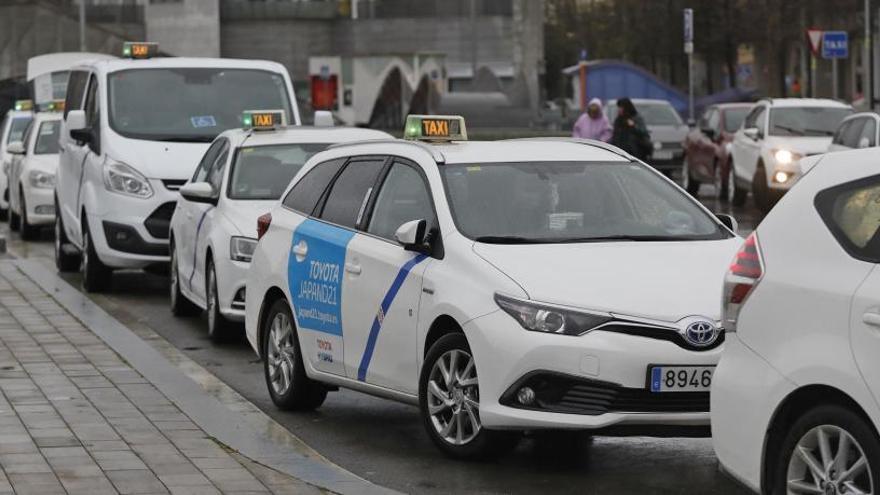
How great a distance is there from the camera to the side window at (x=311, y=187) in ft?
34.7

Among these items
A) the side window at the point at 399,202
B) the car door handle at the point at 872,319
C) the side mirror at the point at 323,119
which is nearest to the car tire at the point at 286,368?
the side window at the point at 399,202

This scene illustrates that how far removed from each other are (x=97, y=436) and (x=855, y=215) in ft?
13.1

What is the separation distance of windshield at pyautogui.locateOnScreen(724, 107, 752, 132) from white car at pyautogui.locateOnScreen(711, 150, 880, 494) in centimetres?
2740

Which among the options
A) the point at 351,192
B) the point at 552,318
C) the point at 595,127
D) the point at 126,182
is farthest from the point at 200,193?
the point at 595,127

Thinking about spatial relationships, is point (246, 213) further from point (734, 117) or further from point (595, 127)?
point (734, 117)

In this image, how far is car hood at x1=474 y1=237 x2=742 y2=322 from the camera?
8.22 meters

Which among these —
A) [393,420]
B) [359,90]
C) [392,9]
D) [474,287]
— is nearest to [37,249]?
[393,420]

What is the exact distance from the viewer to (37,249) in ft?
78.1

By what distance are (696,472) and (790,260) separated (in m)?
2.36

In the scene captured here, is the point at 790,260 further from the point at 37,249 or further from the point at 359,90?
the point at 359,90

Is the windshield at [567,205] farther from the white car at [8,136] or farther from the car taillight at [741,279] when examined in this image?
the white car at [8,136]

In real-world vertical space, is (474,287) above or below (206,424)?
above

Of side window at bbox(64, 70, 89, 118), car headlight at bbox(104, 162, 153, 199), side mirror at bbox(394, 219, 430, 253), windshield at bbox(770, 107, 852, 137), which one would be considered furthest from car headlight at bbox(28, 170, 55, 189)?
side mirror at bbox(394, 219, 430, 253)

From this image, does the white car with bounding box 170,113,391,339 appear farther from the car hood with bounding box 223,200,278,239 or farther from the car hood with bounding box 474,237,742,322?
the car hood with bounding box 474,237,742,322
